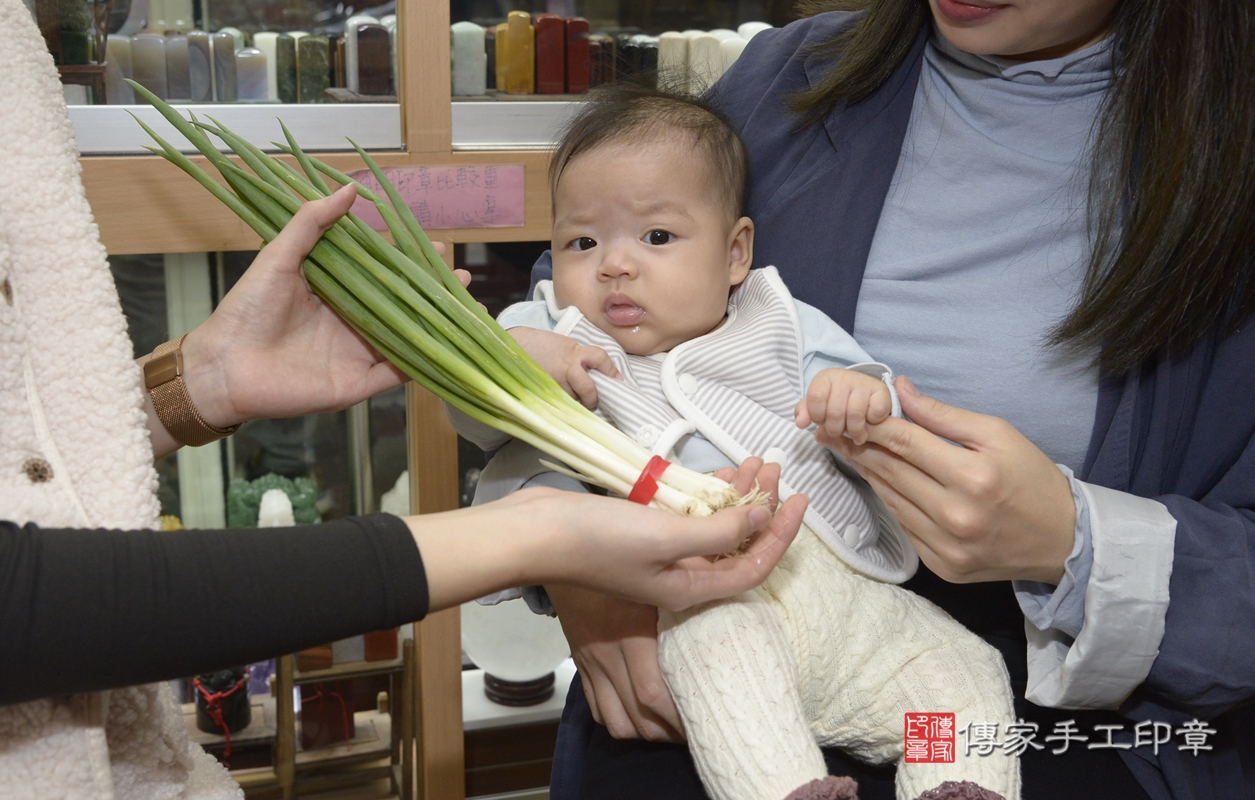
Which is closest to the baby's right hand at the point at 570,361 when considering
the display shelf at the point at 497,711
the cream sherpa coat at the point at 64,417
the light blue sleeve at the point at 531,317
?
the light blue sleeve at the point at 531,317

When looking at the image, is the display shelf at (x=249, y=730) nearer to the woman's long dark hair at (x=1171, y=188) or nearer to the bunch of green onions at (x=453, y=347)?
the bunch of green onions at (x=453, y=347)

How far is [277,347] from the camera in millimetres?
1292

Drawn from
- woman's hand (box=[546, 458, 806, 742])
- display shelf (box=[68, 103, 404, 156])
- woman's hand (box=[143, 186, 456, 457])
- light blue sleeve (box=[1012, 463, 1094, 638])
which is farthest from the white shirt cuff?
display shelf (box=[68, 103, 404, 156])

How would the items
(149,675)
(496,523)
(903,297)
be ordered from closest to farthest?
(149,675) → (496,523) → (903,297)

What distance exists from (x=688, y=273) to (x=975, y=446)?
452 millimetres

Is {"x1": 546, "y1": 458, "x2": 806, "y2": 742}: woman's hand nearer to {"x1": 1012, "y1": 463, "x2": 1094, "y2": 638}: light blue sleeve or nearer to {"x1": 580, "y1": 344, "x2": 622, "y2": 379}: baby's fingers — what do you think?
{"x1": 580, "y1": 344, "x2": 622, "y2": 379}: baby's fingers

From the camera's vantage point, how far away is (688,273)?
1342 millimetres

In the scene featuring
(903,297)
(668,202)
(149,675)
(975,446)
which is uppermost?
(668,202)

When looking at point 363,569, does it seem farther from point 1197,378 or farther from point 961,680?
point 1197,378

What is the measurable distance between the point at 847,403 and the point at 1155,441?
1.31 ft

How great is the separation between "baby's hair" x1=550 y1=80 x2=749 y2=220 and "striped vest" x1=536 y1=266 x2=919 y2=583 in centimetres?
19

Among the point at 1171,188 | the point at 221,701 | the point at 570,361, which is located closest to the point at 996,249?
the point at 1171,188

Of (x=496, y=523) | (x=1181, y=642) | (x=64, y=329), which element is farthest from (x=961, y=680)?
(x=64, y=329)

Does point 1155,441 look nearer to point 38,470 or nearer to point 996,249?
point 996,249
